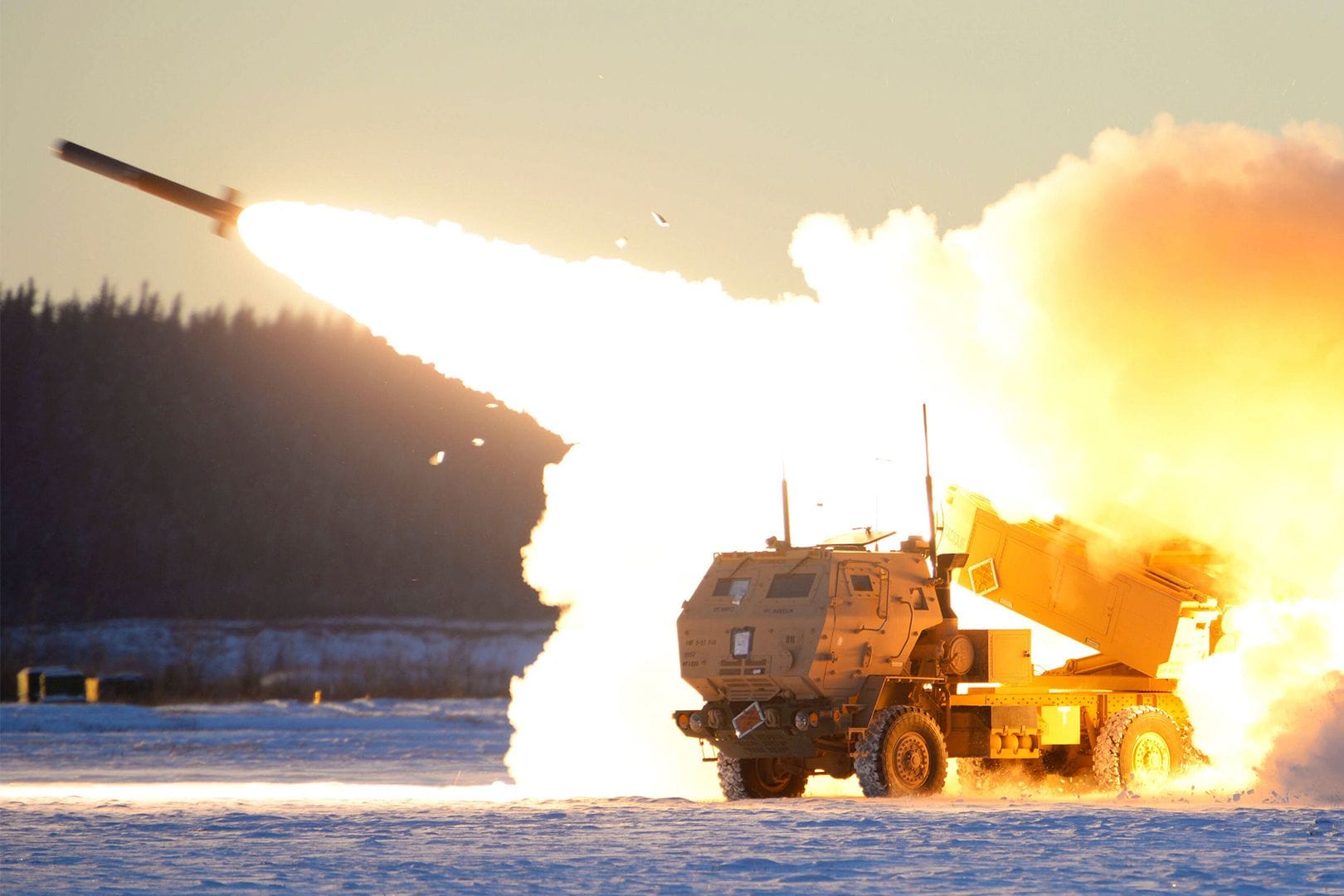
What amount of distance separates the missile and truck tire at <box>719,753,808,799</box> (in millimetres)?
8651

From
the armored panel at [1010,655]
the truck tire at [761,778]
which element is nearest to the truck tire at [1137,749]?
the armored panel at [1010,655]

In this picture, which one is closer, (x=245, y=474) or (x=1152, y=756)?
(x=1152, y=756)

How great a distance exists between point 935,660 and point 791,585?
173cm

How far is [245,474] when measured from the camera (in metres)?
81.9

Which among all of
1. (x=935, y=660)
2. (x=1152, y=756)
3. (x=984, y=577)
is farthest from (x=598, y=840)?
(x=1152, y=756)

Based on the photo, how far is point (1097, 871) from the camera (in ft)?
52.2

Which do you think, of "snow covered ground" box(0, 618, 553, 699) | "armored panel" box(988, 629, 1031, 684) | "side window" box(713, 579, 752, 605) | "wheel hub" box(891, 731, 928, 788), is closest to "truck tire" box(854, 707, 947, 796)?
"wheel hub" box(891, 731, 928, 788)

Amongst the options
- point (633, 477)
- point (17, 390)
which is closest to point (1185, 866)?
point (633, 477)

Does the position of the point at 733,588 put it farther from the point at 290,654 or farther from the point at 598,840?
the point at 290,654

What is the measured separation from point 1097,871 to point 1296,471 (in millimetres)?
9929

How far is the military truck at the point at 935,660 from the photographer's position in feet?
72.8

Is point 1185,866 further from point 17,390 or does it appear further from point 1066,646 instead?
point 17,390

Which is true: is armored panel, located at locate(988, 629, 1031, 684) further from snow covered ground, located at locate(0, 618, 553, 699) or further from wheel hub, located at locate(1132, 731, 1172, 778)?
snow covered ground, located at locate(0, 618, 553, 699)

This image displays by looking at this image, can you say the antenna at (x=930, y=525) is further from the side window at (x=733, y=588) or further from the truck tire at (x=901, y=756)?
the side window at (x=733, y=588)
